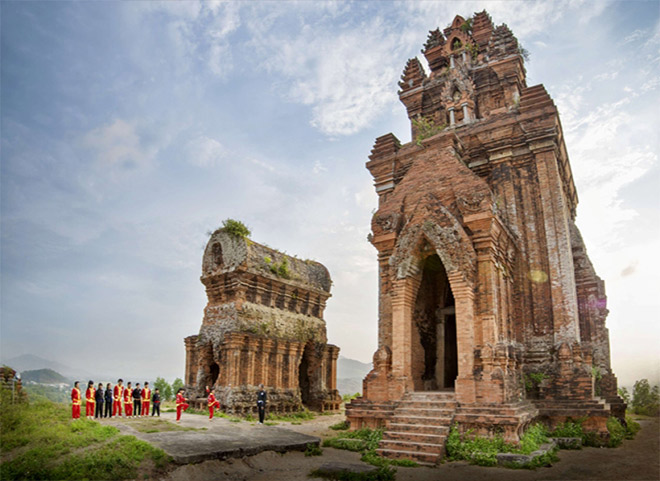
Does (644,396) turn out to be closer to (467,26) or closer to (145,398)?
(467,26)

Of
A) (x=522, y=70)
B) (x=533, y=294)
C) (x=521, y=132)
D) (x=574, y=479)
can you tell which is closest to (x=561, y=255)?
(x=533, y=294)

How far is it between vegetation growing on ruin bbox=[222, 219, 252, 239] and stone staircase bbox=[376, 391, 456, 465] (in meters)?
10.7

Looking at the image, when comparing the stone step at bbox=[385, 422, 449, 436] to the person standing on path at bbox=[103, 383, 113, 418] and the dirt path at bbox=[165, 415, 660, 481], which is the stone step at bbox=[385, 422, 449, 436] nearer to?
the dirt path at bbox=[165, 415, 660, 481]

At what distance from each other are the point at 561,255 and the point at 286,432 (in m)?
8.86

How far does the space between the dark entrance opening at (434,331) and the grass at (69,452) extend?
7.45 meters

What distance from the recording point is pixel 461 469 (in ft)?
29.0

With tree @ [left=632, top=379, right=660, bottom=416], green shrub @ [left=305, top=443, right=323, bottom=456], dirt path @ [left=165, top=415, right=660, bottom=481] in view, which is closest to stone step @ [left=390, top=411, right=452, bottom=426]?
dirt path @ [left=165, top=415, right=660, bottom=481]

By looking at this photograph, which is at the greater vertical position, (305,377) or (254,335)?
(254,335)

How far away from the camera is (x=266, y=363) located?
18.9 meters

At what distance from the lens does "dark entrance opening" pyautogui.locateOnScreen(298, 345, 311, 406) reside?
2194cm

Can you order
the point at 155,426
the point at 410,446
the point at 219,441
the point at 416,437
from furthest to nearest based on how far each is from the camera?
the point at 155,426, the point at 219,441, the point at 416,437, the point at 410,446

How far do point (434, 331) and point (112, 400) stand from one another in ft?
32.6

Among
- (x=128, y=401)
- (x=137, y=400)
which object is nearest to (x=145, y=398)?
(x=137, y=400)

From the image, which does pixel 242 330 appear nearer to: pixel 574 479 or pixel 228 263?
pixel 228 263
